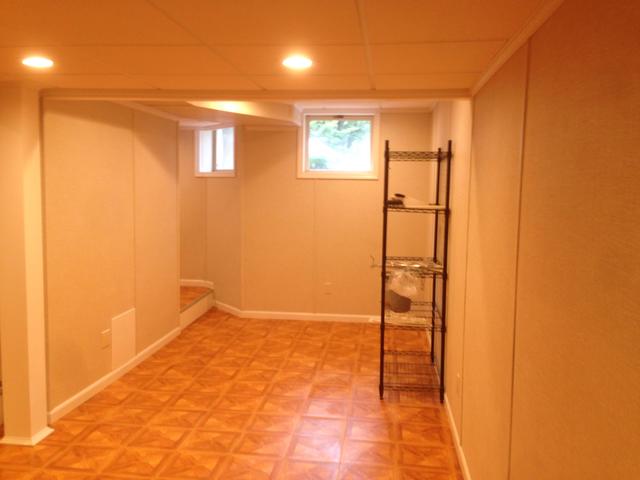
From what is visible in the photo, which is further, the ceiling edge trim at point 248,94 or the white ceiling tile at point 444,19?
the ceiling edge trim at point 248,94

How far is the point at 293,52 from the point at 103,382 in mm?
3062

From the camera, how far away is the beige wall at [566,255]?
39.5 inches

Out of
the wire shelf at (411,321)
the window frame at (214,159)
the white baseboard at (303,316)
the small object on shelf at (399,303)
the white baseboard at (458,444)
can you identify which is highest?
the window frame at (214,159)

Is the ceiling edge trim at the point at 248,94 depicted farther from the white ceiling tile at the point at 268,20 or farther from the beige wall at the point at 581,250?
the beige wall at the point at 581,250

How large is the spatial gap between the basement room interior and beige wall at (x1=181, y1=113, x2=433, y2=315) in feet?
0.09

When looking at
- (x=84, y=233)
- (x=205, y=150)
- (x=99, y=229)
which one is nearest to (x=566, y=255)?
(x=84, y=233)

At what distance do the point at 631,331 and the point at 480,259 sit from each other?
153cm

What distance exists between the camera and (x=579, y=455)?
46.6 inches

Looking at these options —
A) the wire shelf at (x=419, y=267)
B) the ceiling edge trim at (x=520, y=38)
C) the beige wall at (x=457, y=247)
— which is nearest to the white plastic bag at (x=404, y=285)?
the wire shelf at (x=419, y=267)

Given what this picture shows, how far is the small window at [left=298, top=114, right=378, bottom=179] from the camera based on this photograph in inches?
228

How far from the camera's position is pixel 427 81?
8.61ft

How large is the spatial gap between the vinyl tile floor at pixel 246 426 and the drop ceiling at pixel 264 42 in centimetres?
214

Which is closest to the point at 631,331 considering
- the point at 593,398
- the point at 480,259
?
→ the point at 593,398

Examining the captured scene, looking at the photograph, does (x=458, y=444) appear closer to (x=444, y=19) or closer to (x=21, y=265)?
(x=444, y=19)
